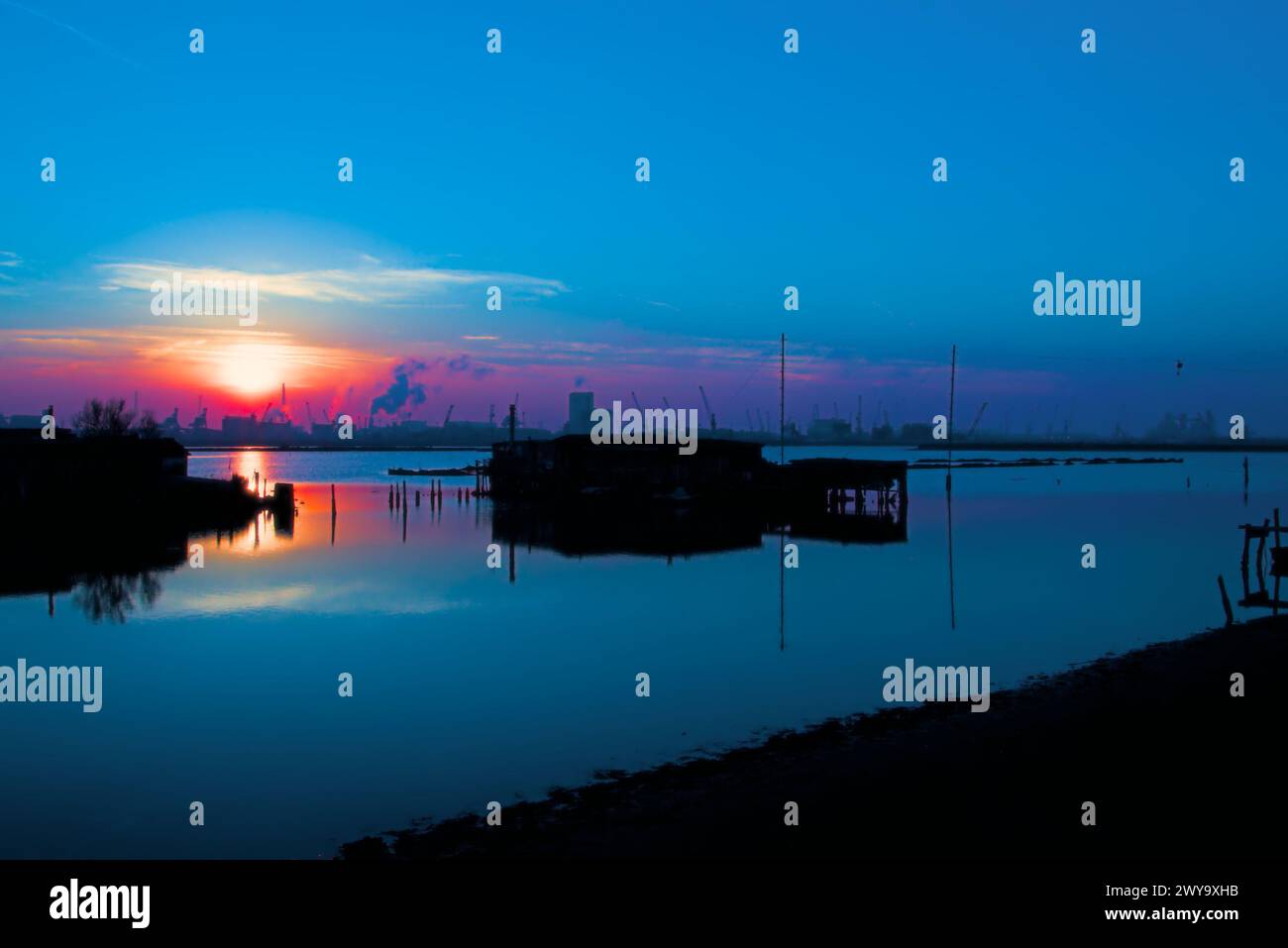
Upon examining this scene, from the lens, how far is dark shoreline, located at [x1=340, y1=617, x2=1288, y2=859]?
434 inches

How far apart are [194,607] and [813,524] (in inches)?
1926

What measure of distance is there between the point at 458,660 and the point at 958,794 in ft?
57.4

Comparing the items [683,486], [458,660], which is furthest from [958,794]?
[683,486]

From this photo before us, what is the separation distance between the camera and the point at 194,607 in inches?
1421

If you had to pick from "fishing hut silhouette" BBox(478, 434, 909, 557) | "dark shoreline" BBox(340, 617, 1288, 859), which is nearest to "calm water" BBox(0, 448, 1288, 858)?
"dark shoreline" BBox(340, 617, 1288, 859)

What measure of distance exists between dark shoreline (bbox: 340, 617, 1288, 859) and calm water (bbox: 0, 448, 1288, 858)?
2.19 metres

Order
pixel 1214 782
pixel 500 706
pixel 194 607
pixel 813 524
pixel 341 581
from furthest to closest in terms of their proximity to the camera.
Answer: pixel 813 524 → pixel 341 581 → pixel 194 607 → pixel 500 706 → pixel 1214 782

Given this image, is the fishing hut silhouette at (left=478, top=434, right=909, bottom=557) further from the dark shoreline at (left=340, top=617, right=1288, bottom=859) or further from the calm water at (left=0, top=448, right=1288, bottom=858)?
the dark shoreline at (left=340, top=617, right=1288, bottom=859)

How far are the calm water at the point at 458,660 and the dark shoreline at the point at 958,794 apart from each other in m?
2.19

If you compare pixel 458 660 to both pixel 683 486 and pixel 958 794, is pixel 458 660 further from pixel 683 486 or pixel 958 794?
pixel 683 486

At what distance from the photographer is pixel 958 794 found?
1270 cm
